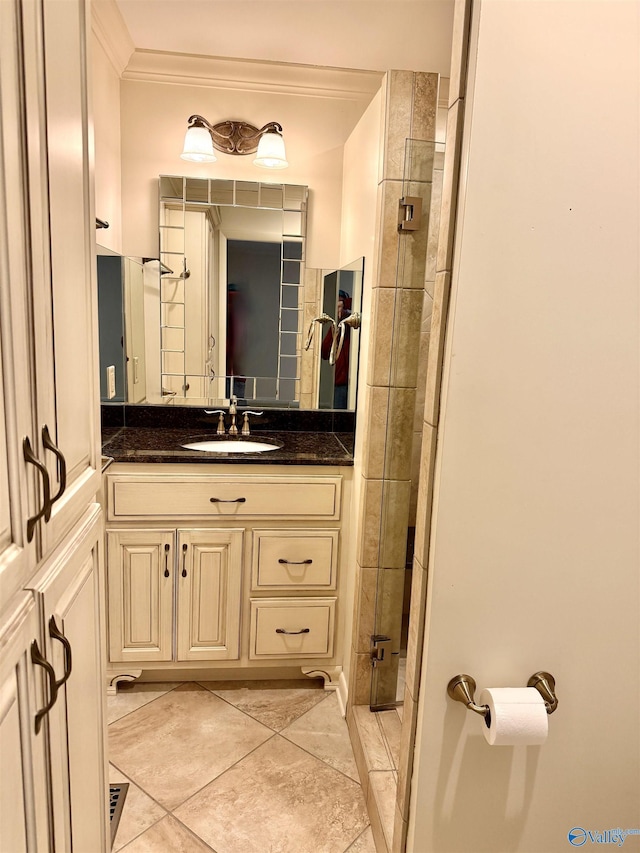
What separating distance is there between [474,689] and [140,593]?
1401mm

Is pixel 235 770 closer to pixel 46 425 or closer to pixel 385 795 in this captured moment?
pixel 385 795

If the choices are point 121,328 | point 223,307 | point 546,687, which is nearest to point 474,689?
point 546,687

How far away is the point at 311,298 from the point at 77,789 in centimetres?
198

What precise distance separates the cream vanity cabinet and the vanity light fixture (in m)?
1.26

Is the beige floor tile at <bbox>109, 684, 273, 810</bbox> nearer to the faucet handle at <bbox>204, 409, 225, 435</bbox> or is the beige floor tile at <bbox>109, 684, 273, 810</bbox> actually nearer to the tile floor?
the tile floor

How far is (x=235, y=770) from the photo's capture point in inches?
74.0

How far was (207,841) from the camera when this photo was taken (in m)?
1.62

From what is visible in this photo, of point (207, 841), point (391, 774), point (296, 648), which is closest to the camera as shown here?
point (207, 841)

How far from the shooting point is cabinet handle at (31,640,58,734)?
2.58 ft

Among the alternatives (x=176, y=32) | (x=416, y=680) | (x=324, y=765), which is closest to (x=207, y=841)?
(x=324, y=765)

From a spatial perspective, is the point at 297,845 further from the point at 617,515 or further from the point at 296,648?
the point at 617,515

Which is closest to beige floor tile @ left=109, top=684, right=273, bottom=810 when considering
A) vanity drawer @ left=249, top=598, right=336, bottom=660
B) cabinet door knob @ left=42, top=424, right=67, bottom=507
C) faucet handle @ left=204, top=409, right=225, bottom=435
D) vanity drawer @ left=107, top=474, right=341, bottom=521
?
vanity drawer @ left=249, top=598, right=336, bottom=660

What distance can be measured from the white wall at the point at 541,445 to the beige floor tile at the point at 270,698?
1031 mm

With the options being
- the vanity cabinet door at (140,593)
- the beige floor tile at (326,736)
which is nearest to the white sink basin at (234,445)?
the vanity cabinet door at (140,593)
